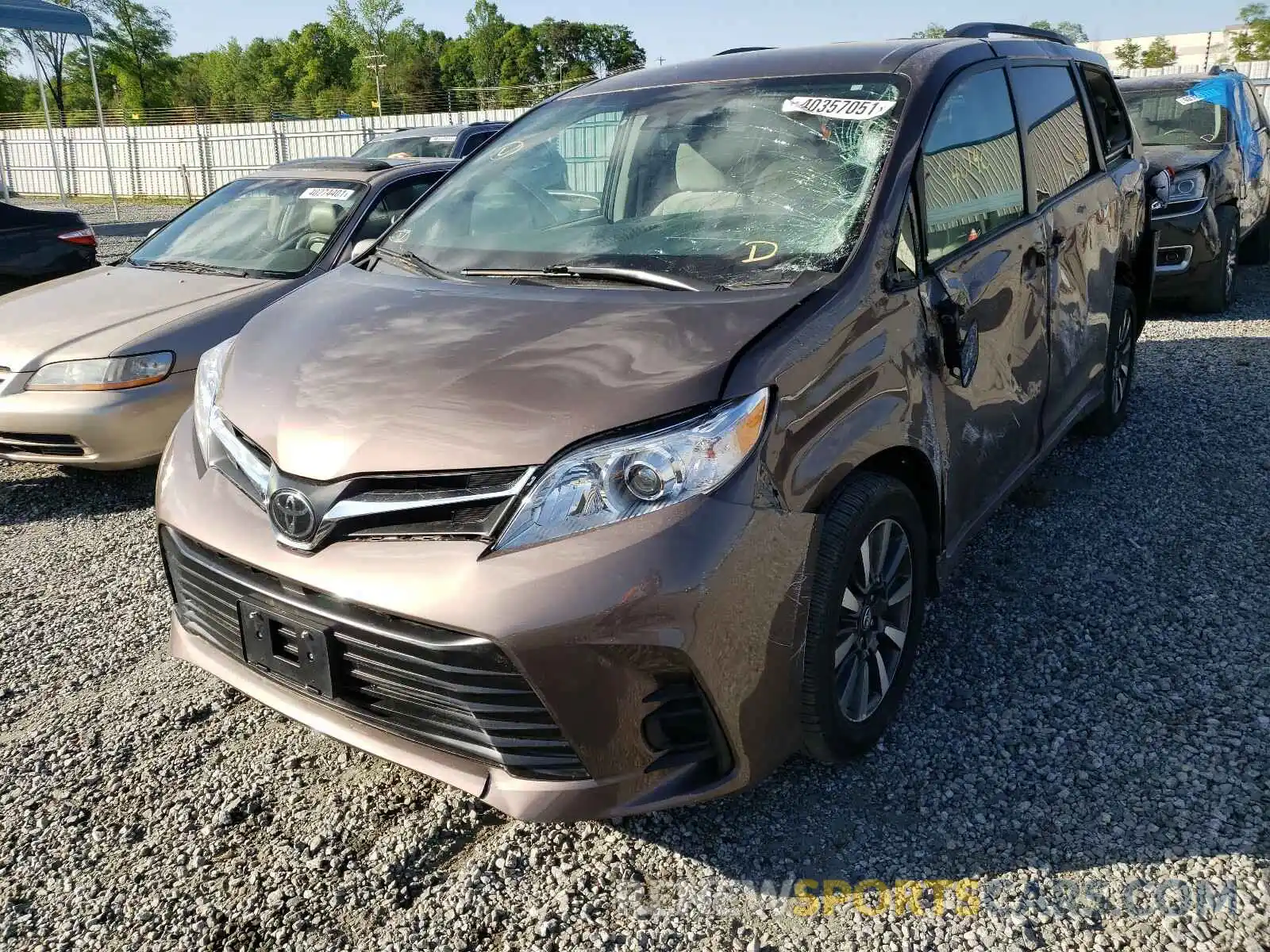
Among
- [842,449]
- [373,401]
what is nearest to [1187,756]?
[842,449]

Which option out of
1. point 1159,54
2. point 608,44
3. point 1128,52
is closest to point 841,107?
point 1128,52

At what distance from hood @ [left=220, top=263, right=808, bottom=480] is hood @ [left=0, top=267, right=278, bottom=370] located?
248 cm

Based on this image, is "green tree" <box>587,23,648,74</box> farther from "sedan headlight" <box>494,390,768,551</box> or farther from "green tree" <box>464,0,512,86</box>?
"sedan headlight" <box>494,390,768,551</box>

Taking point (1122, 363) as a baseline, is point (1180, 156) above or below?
above

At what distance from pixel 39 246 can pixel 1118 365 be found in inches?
284

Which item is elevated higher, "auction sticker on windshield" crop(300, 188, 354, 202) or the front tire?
"auction sticker on windshield" crop(300, 188, 354, 202)

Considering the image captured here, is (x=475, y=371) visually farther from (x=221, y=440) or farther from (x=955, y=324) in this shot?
(x=955, y=324)

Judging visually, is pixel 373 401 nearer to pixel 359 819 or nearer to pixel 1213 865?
pixel 359 819

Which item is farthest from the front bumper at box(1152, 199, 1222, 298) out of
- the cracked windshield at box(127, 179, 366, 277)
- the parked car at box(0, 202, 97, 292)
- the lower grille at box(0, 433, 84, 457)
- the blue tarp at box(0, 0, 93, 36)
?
the blue tarp at box(0, 0, 93, 36)

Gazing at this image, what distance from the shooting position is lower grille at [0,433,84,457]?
183 inches

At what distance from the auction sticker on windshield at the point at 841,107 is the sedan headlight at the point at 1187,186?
5781 mm

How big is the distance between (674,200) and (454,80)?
11698 cm

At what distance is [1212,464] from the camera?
4836mm

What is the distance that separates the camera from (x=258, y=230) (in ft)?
18.8
